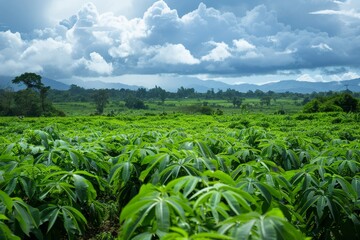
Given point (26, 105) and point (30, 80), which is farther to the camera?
point (30, 80)

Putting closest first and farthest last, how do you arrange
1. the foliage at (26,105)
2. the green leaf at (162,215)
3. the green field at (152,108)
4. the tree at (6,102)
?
the green leaf at (162,215) < the foliage at (26,105) < the tree at (6,102) < the green field at (152,108)

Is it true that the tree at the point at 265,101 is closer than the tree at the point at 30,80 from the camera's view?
No

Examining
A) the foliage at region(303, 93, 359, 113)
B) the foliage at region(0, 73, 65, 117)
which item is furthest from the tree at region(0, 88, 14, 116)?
the foliage at region(303, 93, 359, 113)

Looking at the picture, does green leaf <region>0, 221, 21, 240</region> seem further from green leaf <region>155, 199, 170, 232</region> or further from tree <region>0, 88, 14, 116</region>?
tree <region>0, 88, 14, 116</region>

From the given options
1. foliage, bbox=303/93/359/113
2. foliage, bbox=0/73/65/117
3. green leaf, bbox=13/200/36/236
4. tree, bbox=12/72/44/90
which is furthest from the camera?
tree, bbox=12/72/44/90

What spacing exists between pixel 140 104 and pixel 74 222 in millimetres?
77388

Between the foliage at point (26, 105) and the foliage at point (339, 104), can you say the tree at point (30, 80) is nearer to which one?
the foliage at point (26, 105)

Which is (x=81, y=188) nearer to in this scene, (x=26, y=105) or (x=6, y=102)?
(x=26, y=105)

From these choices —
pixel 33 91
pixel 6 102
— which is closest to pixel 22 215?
pixel 33 91

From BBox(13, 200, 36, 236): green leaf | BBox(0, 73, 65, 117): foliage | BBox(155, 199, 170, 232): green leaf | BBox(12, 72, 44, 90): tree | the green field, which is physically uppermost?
BBox(12, 72, 44, 90): tree

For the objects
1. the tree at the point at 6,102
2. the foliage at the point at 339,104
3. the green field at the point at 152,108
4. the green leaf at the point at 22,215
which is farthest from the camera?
the green field at the point at 152,108

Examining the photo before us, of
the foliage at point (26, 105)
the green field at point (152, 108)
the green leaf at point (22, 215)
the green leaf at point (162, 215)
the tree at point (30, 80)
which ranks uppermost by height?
the tree at point (30, 80)

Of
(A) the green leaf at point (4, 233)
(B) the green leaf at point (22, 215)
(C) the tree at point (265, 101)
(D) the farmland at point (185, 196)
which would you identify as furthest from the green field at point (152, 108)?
(A) the green leaf at point (4, 233)

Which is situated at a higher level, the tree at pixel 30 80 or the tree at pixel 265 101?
the tree at pixel 30 80
